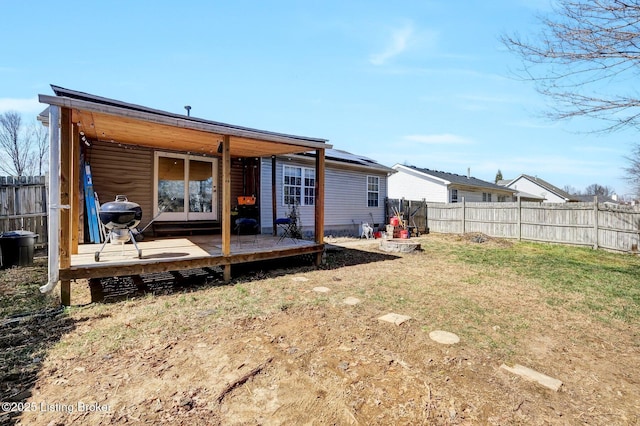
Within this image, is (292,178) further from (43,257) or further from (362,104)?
(43,257)

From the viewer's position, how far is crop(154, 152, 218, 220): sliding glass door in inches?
310

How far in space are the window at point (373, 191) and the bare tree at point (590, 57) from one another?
330 inches

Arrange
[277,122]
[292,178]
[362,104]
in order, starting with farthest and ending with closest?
[277,122] < [362,104] < [292,178]

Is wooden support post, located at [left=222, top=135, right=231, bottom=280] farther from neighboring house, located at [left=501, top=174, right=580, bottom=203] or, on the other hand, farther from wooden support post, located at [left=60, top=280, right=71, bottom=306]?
neighboring house, located at [left=501, top=174, right=580, bottom=203]

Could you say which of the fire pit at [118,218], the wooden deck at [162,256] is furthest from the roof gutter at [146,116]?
the wooden deck at [162,256]

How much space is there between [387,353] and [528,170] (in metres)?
42.7

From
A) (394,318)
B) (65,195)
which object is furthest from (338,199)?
(65,195)

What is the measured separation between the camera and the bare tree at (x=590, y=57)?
5.00m

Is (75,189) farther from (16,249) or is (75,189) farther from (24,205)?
(24,205)

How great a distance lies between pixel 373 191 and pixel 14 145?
27975 millimetres

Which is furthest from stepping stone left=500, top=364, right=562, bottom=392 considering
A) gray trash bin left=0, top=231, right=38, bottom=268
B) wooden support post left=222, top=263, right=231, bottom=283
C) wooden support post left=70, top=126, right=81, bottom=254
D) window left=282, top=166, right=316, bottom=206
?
window left=282, top=166, right=316, bottom=206

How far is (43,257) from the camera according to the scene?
7.14m

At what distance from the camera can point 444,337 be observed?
10.6 feet

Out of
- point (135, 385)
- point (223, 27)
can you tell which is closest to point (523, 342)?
point (135, 385)
